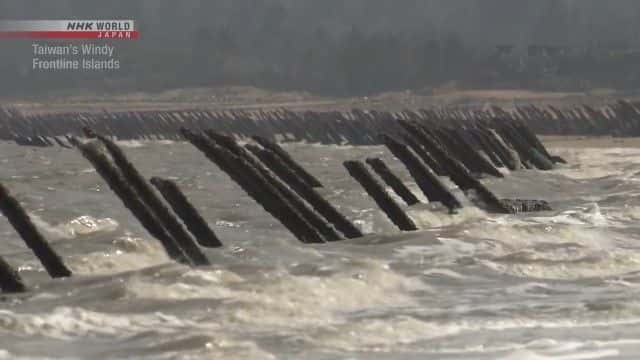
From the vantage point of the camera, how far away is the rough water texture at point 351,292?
8.44 meters

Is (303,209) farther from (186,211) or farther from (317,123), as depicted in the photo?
(317,123)

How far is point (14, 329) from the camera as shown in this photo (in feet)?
30.1

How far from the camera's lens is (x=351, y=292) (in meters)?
10.6

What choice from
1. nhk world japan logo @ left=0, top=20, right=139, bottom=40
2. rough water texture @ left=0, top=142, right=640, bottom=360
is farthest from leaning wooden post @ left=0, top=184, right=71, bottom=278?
nhk world japan logo @ left=0, top=20, right=139, bottom=40

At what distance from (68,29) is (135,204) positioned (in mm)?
147753

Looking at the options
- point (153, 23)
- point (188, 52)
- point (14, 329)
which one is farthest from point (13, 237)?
point (153, 23)

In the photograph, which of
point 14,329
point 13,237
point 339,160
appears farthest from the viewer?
point 339,160

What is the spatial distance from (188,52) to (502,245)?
126 meters

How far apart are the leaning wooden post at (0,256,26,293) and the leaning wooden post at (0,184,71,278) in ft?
1.87

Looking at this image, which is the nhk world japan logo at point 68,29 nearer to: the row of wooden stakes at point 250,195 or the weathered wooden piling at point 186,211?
the row of wooden stakes at point 250,195

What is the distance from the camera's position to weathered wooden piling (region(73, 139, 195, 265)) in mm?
12141

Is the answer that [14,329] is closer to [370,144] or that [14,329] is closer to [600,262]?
[600,262]

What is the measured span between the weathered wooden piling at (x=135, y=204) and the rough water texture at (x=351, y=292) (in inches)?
14.6

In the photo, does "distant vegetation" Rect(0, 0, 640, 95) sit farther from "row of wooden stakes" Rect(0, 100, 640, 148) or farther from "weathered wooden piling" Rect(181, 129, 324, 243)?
"weathered wooden piling" Rect(181, 129, 324, 243)
